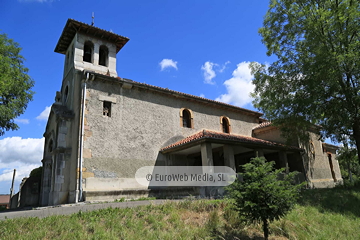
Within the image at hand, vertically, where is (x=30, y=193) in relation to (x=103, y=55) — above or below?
below

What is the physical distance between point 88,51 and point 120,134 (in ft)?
21.0

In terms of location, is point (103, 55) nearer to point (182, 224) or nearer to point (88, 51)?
point (88, 51)

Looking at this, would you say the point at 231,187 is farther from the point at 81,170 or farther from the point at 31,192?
the point at 31,192

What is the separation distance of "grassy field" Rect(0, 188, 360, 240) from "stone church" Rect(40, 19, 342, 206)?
4.09 m

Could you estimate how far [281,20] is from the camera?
1385 centimetres

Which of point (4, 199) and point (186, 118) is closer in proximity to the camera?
point (186, 118)

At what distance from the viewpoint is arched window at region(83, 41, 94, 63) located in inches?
623

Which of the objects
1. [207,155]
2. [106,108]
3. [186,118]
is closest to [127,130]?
[106,108]

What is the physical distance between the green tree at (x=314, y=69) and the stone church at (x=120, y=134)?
2804 mm

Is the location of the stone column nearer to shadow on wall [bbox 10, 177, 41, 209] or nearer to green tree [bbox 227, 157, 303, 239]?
green tree [bbox 227, 157, 303, 239]

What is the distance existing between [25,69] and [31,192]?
773 cm

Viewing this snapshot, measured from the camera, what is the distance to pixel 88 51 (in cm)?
1595

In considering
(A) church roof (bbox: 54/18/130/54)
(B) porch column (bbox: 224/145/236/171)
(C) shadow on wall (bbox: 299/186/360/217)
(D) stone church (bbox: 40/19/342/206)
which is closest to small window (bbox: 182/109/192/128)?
(D) stone church (bbox: 40/19/342/206)

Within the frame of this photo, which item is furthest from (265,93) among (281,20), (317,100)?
(281,20)
